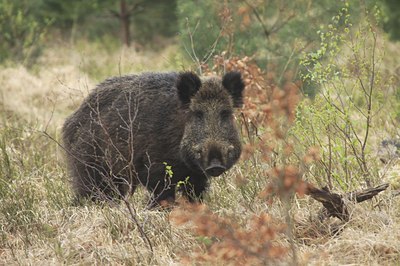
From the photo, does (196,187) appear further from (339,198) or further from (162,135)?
(339,198)

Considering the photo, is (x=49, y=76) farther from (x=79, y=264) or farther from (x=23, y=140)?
(x=79, y=264)

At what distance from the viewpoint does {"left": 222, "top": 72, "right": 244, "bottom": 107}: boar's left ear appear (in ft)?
23.7

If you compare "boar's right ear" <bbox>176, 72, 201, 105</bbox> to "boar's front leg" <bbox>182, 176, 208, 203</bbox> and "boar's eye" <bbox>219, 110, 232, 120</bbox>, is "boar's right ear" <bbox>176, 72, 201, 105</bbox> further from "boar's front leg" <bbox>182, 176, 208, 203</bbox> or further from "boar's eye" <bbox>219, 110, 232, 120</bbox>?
"boar's front leg" <bbox>182, 176, 208, 203</bbox>

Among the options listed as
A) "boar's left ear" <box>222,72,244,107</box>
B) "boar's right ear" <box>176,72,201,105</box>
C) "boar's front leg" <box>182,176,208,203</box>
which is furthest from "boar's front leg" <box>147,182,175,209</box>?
"boar's left ear" <box>222,72,244,107</box>

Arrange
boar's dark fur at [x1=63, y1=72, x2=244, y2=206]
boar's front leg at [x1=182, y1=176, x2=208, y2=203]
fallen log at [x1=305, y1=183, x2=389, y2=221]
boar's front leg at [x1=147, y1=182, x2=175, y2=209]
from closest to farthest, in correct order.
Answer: fallen log at [x1=305, y1=183, x2=389, y2=221], boar's dark fur at [x1=63, y1=72, x2=244, y2=206], boar's front leg at [x1=147, y1=182, x2=175, y2=209], boar's front leg at [x1=182, y1=176, x2=208, y2=203]

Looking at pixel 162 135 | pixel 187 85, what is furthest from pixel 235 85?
pixel 162 135

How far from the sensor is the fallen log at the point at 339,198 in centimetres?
604

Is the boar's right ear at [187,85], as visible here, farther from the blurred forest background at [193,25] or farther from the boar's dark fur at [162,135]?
the blurred forest background at [193,25]

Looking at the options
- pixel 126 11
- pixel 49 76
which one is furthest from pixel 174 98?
pixel 126 11

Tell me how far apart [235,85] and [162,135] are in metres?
0.82

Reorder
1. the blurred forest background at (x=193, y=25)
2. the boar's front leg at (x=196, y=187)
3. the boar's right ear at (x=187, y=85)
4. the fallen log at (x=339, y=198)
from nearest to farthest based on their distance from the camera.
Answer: the fallen log at (x=339, y=198) → the boar's right ear at (x=187, y=85) → the boar's front leg at (x=196, y=187) → the blurred forest background at (x=193, y=25)

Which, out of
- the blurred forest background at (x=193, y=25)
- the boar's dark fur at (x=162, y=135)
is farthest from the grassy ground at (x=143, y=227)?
the blurred forest background at (x=193, y=25)

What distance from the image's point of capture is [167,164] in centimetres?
722

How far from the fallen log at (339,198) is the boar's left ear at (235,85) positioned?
1.48 metres
